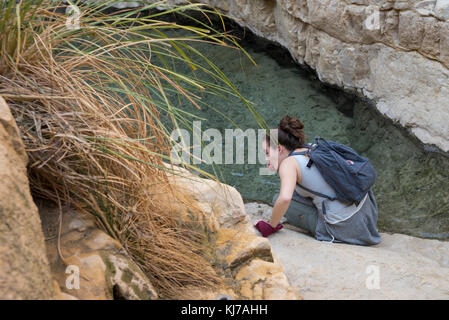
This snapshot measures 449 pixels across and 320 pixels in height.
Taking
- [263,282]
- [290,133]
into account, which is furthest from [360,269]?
[290,133]

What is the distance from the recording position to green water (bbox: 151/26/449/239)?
3713 mm

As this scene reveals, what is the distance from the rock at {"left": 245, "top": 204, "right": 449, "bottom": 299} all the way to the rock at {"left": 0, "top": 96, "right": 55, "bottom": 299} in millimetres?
1085

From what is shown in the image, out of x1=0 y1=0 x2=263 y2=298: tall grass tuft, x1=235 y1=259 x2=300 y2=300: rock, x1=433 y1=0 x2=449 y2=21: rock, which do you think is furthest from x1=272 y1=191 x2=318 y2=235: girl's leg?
x1=433 y1=0 x2=449 y2=21: rock

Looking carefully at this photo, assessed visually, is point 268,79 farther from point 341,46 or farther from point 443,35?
point 443,35

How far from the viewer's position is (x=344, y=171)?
9.87 ft

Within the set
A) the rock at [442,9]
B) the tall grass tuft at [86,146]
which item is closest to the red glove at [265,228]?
the tall grass tuft at [86,146]

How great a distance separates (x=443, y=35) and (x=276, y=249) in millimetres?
2534

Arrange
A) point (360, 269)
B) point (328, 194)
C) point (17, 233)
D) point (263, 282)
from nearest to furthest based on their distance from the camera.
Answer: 1. point (17, 233)
2. point (263, 282)
3. point (360, 269)
4. point (328, 194)

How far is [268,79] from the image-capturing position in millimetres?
6289

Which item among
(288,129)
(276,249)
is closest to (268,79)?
(288,129)

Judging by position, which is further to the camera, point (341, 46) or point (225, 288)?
point (341, 46)

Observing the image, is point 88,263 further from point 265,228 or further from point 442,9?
point 442,9

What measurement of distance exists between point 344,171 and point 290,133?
0.44 metres

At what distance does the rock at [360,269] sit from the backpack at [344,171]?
1.08 ft
